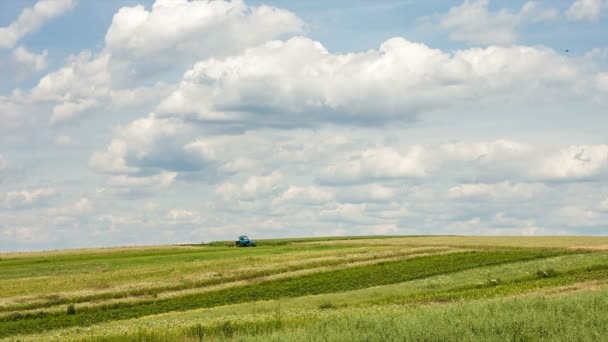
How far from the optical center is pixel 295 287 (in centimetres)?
5781

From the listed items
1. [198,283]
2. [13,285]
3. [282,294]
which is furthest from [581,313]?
[13,285]

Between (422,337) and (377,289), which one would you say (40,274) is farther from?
(422,337)

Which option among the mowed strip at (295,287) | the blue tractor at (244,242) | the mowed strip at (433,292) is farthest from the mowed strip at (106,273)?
the blue tractor at (244,242)

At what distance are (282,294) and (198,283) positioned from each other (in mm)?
10859

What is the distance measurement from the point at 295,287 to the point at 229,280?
8.78 meters

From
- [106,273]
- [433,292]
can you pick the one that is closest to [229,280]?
[106,273]

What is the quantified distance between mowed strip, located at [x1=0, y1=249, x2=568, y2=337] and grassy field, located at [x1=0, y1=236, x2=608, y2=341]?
0.35ft

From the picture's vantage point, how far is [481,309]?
2797 centimetres

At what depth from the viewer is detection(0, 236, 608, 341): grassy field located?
2394 centimetres

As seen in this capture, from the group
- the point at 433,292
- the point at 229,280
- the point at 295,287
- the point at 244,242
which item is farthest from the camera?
the point at 244,242

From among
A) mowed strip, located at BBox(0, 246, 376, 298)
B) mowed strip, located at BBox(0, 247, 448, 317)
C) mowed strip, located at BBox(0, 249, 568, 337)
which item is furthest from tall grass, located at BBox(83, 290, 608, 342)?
mowed strip, located at BBox(0, 246, 376, 298)

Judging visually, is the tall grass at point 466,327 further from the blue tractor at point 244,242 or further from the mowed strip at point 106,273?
the blue tractor at point 244,242

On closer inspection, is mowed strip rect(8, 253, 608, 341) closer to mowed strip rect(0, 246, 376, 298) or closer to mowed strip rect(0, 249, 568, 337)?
mowed strip rect(0, 249, 568, 337)

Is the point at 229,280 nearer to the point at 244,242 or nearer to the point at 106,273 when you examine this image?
the point at 106,273
